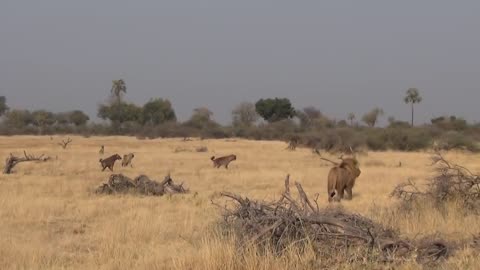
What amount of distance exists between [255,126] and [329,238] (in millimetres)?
70907

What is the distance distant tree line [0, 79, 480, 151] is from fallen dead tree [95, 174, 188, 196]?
2587 centimetres

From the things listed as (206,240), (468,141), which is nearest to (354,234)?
(206,240)

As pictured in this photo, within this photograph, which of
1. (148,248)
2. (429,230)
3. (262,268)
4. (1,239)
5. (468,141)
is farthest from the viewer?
(468,141)

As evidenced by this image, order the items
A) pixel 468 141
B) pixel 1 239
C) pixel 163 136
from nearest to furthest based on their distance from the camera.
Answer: pixel 1 239 → pixel 468 141 → pixel 163 136

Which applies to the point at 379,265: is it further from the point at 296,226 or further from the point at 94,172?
the point at 94,172

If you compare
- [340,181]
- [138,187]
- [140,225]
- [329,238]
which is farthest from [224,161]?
[329,238]

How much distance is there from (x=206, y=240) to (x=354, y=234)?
154 centimetres

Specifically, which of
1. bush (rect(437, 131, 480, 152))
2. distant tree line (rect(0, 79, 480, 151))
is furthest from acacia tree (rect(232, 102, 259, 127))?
bush (rect(437, 131, 480, 152))

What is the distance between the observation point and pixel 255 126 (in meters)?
77.0

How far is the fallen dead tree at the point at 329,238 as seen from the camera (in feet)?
19.3

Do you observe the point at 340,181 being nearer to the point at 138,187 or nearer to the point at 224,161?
the point at 138,187

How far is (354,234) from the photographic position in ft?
20.1

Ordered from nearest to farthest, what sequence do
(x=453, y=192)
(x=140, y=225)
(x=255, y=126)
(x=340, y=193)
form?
(x=140, y=225)
(x=453, y=192)
(x=340, y=193)
(x=255, y=126)

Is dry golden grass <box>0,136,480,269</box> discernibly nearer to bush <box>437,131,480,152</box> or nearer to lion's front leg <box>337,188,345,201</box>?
lion's front leg <box>337,188,345,201</box>
